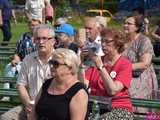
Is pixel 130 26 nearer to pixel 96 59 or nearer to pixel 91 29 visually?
pixel 91 29

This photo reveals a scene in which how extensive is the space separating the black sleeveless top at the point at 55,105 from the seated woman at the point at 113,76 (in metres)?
0.46

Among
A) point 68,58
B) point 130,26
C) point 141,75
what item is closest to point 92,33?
point 130,26

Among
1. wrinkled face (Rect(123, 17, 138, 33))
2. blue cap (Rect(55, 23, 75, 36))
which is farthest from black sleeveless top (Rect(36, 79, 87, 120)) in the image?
blue cap (Rect(55, 23, 75, 36))

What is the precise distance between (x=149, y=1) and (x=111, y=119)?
12331 millimetres

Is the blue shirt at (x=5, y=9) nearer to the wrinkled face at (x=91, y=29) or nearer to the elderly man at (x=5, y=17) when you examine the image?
the elderly man at (x=5, y=17)

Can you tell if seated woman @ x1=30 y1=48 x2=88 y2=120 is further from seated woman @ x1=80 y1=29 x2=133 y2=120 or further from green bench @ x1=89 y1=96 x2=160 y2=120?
green bench @ x1=89 y1=96 x2=160 y2=120

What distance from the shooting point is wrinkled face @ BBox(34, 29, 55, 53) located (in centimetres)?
662

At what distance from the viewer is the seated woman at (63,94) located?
17.8ft

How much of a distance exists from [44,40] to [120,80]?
3.39ft

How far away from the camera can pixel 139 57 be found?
7.39 metres

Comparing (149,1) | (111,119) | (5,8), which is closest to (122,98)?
(111,119)

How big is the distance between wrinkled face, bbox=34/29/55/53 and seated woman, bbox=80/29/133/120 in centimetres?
52

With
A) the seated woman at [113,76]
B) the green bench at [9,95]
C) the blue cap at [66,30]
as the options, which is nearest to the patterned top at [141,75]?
the blue cap at [66,30]

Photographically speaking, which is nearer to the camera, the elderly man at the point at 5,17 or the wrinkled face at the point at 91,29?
the wrinkled face at the point at 91,29
